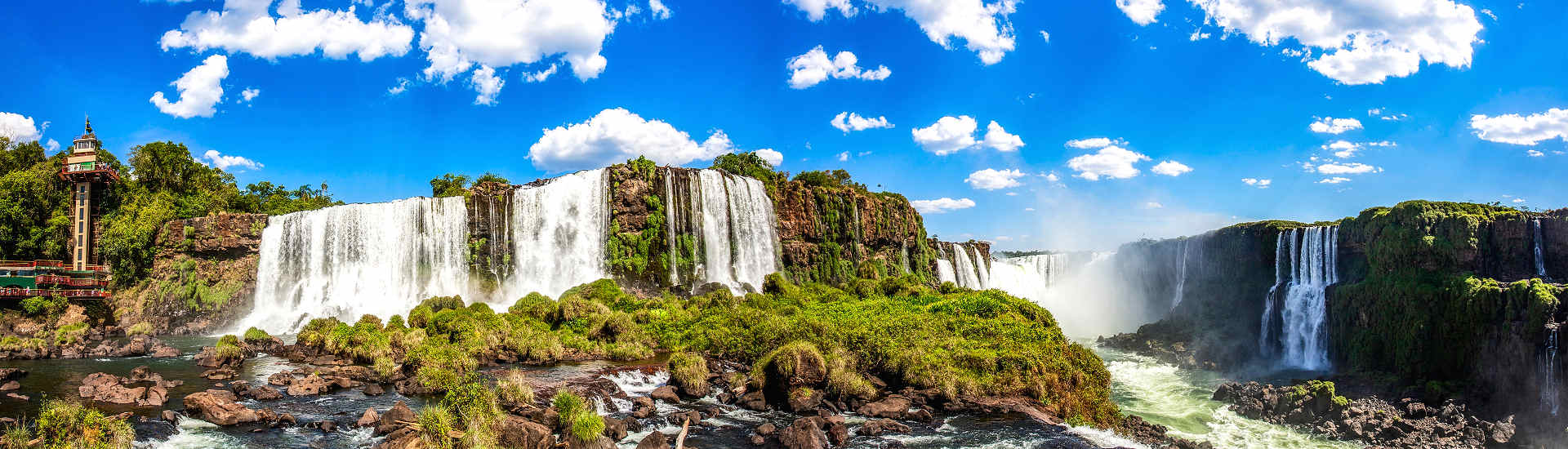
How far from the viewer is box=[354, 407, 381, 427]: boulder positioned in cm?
1498

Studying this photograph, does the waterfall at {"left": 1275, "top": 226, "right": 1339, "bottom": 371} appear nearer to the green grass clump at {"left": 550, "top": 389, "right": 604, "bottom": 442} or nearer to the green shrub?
the green grass clump at {"left": 550, "top": 389, "right": 604, "bottom": 442}

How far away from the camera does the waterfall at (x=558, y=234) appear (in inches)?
1645

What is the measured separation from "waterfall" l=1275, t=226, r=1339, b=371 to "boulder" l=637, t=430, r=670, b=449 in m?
30.6

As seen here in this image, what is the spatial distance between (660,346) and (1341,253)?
2960 cm

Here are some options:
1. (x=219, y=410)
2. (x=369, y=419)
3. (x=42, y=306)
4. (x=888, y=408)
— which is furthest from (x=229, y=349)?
(x=42, y=306)

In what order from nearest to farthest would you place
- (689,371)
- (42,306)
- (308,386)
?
(308,386), (689,371), (42,306)

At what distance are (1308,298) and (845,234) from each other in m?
29.1

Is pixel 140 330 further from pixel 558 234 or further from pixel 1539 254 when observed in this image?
pixel 1539 254

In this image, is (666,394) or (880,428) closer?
(880,428)

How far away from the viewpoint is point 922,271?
64.4 metres

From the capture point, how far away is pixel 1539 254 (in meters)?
26.7

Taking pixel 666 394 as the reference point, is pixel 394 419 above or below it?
above

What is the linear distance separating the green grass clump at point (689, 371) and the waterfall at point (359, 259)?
25257 mm

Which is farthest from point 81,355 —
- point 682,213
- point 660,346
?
point 682,213
